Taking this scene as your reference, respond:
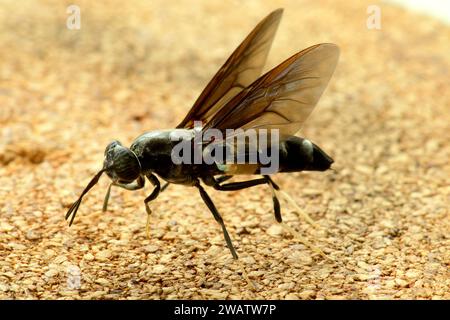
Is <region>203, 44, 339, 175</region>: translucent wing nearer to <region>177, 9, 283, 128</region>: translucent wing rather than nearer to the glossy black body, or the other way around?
the glossy black body

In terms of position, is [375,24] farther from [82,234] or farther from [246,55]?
[82,234]

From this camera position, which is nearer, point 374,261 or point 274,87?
point 274,87

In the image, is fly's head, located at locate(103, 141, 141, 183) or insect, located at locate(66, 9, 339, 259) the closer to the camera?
insect, located at locate(66, 9, 339, 259)

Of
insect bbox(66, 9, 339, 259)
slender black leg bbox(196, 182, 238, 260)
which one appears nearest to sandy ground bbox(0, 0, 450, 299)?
slender black leg bbox(196, 182, 238, 260)

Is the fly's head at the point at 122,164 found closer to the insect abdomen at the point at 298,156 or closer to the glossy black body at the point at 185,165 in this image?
the glossy black body at the point at 185,165
